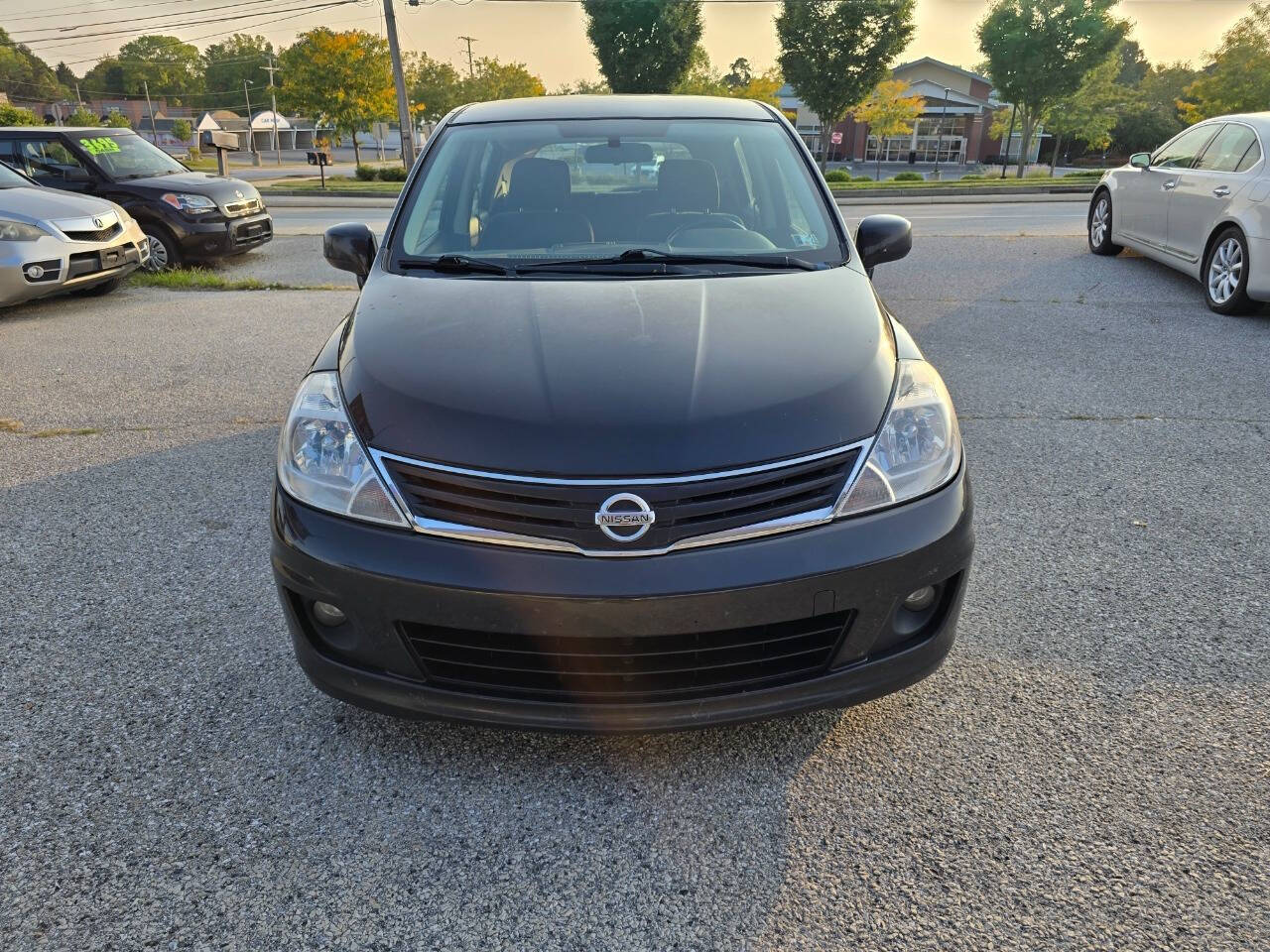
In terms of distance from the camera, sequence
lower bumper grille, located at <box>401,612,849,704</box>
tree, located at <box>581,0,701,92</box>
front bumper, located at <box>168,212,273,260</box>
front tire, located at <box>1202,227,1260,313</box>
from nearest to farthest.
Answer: lower bumper grille, located at <box>401,612,849,704</box>
front tire, located at <box>1202,227,1260,313</box>
front bumper, located at <box>168,212,273,260</box>
tree, located at <box>581,0,701,92</box>

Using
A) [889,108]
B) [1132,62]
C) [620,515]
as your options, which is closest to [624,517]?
[620,515]

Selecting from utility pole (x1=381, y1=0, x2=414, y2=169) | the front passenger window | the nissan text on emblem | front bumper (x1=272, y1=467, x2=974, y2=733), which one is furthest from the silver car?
utility pole (x1=381, y1=0, x2=414, y2=169)

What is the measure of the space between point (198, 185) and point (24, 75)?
125564mm

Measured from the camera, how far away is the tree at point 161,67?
103m

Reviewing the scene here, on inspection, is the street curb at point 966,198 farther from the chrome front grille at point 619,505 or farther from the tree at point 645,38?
the tree at point 645,38

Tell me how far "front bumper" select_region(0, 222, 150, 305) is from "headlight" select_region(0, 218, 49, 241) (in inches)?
1.6

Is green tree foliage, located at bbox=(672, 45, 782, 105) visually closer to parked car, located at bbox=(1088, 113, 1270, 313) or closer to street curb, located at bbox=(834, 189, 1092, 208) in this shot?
street curb, located at bbox=(834, 189, 1092, 208)

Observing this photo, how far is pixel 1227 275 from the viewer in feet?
22.4

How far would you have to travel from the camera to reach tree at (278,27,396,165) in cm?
3684

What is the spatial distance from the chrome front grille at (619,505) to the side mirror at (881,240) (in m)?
1.53

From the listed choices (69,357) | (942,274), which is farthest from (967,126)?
(69,357)

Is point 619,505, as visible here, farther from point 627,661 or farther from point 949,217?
point 949,217

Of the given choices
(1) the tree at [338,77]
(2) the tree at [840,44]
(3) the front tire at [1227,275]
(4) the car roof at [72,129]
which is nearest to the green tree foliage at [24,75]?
(1) the tree at [338,77]

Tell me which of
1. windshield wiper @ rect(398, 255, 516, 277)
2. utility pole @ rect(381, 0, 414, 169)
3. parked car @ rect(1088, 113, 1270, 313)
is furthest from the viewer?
utility pole @ rect(381, 0, 414, 169)
